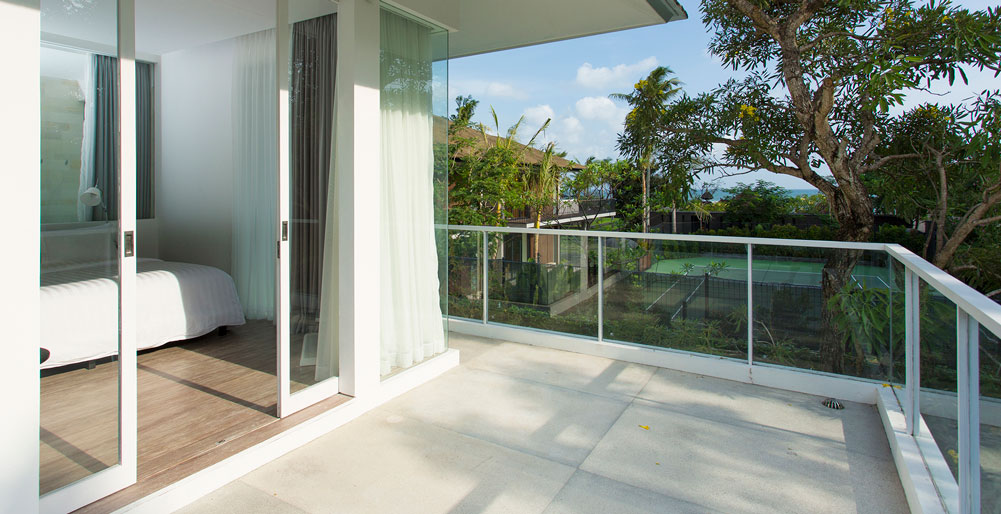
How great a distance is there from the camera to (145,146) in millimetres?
5613

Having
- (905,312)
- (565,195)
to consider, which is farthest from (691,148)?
(565,195)

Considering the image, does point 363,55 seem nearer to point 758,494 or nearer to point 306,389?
point 306,389

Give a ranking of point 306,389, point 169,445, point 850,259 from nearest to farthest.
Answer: point 169,445 → point 306,389 → point 850,259

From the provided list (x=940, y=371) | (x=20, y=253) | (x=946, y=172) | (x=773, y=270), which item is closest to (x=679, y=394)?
(x=773, y=270)

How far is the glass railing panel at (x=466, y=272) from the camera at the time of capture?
5156 mm

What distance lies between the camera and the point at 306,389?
10.5 ft

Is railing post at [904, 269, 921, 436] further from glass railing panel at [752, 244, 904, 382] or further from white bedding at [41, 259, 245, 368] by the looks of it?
white bedding at [41, 259, 245, 368]

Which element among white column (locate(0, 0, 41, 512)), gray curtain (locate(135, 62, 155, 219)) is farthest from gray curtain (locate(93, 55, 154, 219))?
gray curtain (locate(135, 62, 155, 219))

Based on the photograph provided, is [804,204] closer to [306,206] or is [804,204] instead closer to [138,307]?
[306,206]

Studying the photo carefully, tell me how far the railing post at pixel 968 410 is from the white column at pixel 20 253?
3.01m

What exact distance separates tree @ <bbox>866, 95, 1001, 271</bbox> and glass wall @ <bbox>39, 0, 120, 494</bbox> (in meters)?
4.74

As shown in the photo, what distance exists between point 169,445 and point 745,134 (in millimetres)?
4611

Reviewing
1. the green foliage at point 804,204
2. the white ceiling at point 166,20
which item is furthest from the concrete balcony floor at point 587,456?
the green foliage at point 804,204

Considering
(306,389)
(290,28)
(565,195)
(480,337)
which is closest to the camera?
(290,28)
